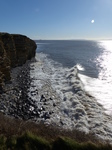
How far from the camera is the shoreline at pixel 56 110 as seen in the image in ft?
49.8

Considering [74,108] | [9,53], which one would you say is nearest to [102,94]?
[74,108]

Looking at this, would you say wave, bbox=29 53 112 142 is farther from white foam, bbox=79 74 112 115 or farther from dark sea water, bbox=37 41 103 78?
dark sea water, bbox=37 41 103 78

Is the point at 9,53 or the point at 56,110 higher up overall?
the point at 9,53

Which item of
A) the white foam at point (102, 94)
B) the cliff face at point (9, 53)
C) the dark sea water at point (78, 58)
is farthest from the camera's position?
the dark sea water at point (78, 58)

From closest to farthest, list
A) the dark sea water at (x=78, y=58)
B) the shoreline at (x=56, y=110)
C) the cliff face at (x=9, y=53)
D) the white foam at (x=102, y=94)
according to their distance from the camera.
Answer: the shoreline at (x=56, y=110) → the white foam at (x=102, y=94) → the cliff face at (x=9, y=53) → the dark sea water at (x=78, y=58)

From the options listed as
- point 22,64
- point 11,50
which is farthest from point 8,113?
point 22,64

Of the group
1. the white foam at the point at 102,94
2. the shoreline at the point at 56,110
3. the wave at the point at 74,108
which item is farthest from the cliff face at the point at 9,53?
the white foam at the point at 102,94

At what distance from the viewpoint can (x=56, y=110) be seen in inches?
720

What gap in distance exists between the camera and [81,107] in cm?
1875

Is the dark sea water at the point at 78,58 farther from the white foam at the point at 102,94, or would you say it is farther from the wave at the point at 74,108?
the wave at the point at 74,108

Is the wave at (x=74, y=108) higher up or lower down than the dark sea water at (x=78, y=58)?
lower down

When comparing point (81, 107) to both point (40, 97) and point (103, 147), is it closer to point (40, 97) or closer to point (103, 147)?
point (40, 97)

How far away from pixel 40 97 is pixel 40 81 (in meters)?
7.90

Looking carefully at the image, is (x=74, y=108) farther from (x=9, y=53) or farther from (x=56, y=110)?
(x=9, y=53)
